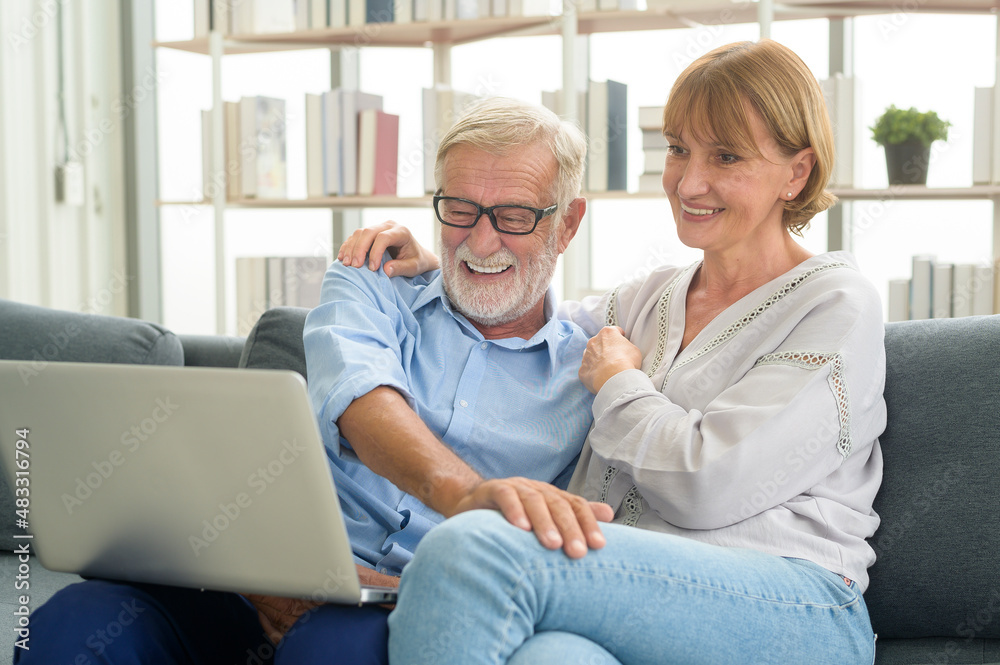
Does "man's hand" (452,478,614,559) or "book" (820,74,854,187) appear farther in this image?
"book" (820,74,854,187)

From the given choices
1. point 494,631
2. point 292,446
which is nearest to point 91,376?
point 292,446

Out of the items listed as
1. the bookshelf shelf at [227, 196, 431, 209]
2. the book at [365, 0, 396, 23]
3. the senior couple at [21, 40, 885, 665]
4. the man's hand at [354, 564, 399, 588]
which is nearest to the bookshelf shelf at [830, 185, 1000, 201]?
the senior couple at [21, 40, 885, 665]

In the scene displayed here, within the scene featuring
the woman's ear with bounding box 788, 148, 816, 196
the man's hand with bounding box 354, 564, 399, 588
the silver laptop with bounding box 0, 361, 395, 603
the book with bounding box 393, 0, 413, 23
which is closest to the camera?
the silver laptop with bounding box 0, 361, 395, 603

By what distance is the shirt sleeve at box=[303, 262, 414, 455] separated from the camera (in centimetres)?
125

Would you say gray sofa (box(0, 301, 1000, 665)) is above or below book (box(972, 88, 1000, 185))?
below

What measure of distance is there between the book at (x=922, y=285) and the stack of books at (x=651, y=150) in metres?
0.70

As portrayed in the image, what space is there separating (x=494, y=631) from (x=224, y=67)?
316 centimetres

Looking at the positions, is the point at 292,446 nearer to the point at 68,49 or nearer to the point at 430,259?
the point at 430,259

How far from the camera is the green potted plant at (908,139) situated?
2.31 m

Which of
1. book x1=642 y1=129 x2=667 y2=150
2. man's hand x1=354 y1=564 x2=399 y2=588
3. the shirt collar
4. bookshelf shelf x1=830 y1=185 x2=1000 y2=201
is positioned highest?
book x1=642 y1=129 x2=667 y2=150

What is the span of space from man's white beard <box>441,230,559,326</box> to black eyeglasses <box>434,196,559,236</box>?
0.12ft

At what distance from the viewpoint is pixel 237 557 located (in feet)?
3.03

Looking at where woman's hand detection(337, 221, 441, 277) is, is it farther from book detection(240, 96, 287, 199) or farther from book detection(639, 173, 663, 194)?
book detection(240, 96, 287, 199)

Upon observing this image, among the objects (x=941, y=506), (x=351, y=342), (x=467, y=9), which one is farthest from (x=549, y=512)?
(x=467, y=9)
